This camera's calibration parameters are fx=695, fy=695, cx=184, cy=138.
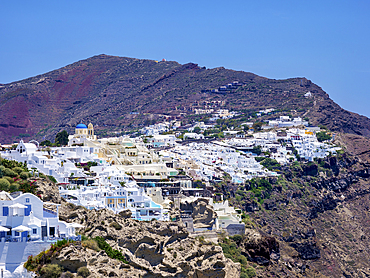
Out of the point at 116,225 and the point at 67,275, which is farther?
the point at 116,225

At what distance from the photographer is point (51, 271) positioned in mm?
36219

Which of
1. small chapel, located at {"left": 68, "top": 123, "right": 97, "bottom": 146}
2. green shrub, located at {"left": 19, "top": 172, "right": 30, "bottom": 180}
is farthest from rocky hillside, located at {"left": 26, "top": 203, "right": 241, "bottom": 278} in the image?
small chapel, located at {"left": 68, "top": 123, "right": 97, "bottom": 146}

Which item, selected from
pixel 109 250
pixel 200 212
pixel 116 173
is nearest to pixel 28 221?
pixel 109 250

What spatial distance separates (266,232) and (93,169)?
2763 centimetres

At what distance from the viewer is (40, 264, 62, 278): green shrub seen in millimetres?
36094

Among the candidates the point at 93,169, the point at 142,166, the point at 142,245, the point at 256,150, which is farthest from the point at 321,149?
the point at 142,245

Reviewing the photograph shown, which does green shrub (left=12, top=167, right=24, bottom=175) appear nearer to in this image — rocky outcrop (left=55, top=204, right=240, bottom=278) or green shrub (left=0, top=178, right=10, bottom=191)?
green shrub (left=0, top=178, right=10, bottom=191)

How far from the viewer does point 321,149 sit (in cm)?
13175

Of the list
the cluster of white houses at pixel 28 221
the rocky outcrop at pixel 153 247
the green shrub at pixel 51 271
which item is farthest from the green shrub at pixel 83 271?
the rocky outcrop at pixel 153 247

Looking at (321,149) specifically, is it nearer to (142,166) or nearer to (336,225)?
(336,225)

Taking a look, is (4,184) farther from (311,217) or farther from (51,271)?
(311,217)

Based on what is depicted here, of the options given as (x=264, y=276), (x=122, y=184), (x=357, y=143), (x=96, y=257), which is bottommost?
(x=264, y=276)

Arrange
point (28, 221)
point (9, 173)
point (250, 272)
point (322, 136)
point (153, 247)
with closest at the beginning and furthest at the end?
point (28, 221)
point (153, 247)
point (9, 173)
point (250, 272)
point (322, 136)

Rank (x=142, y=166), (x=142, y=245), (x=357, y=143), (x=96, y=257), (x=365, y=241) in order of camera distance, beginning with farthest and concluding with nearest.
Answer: (x=357, y=143) → (x=365, y=241) → (x=142, y=166) → (x=142, y=245) → (x=96, y=257)
